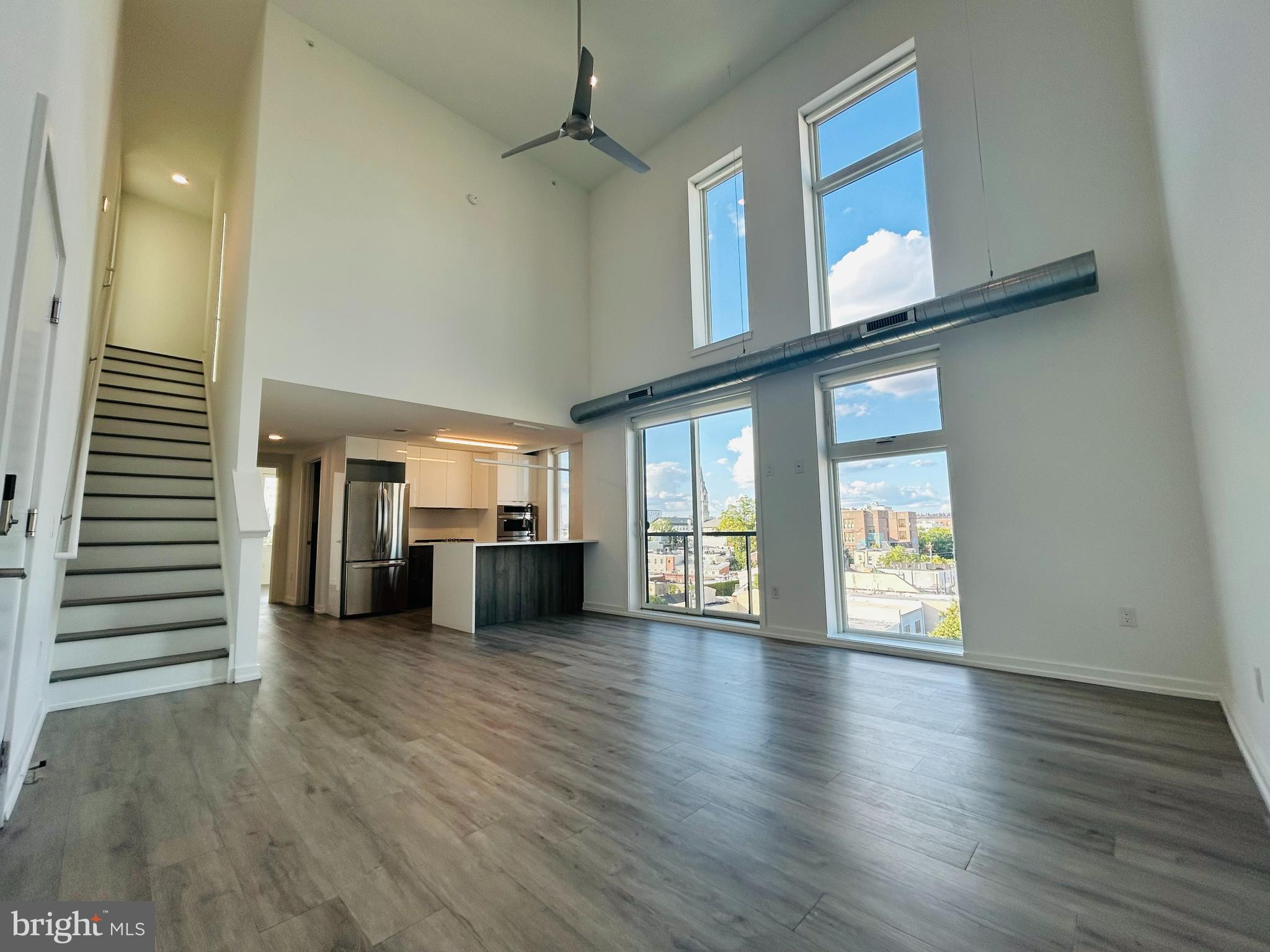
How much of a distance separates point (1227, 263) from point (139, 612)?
261 inches

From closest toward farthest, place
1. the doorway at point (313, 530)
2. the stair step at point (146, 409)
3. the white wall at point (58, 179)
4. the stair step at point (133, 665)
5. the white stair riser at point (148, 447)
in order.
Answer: the white wall at point (58, 179), the stair step at point (133, 665), the white stair riser at point (148, 447), the stair step at point (146, 409), the doorway at point (313, 530)

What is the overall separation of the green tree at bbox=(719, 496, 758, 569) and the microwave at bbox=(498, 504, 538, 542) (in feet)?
12.7

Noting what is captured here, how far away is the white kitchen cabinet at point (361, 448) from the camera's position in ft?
24.5

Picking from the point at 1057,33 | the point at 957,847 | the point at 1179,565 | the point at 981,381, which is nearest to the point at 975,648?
the point at 1179,565

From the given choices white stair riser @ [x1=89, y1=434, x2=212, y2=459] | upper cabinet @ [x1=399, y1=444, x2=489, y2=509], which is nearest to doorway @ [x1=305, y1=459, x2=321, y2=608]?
upper cabinet @ [x1=399, y1=444, x2=489, y2=509]

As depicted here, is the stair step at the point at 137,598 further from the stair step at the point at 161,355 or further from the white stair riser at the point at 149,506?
the stair step at the point at 161,355

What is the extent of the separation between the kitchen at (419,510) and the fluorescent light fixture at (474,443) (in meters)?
0.04

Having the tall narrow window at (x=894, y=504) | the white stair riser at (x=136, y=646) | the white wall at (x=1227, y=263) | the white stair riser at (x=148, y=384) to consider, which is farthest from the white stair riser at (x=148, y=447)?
the white wall at (x=1227, y=263)

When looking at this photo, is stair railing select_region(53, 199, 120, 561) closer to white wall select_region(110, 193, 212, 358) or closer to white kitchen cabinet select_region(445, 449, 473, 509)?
white wall select_region(110, 193, 212, 358)

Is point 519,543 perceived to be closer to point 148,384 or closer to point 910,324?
point 148,384

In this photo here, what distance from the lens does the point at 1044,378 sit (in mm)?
3949

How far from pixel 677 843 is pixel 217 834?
5.44ft

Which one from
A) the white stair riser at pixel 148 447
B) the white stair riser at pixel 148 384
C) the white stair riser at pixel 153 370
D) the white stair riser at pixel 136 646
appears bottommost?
the white stair riser at pixel 136 646

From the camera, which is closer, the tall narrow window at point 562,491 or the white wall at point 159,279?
the white wall at point 159,279
